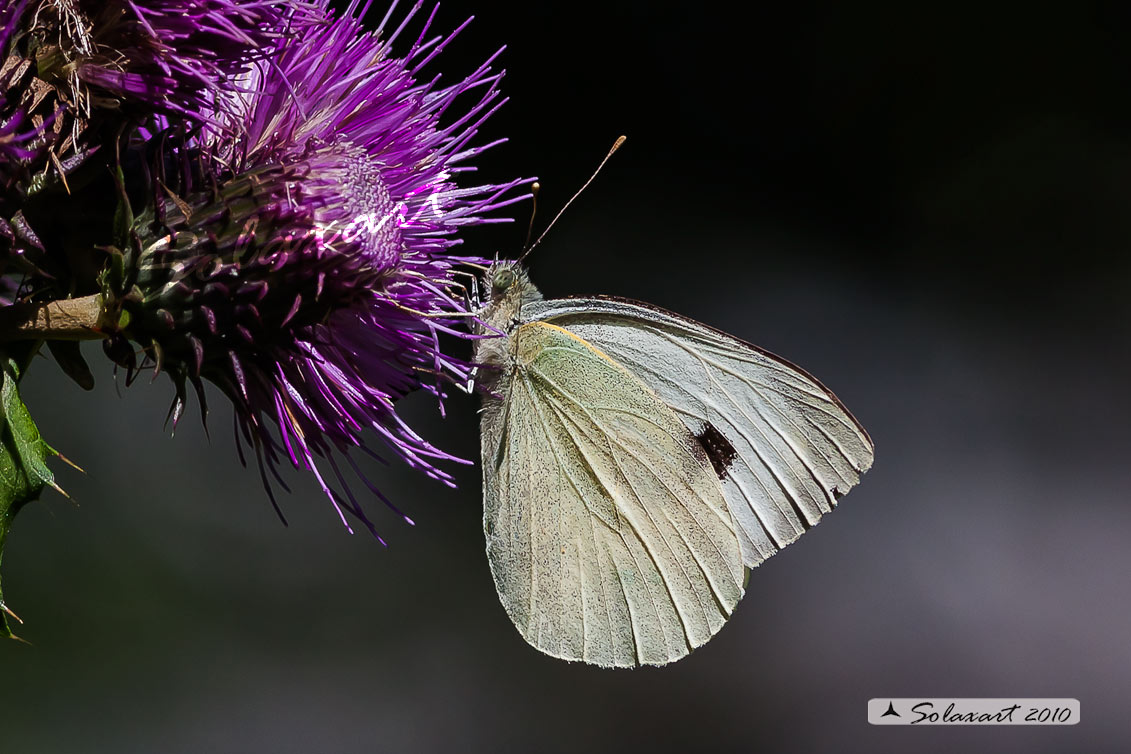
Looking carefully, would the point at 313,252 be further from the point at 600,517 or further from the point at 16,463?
the point at 600,517

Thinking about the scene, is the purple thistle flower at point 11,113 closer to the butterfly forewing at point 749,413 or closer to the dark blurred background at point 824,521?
the butterfly forewing at point 749,413

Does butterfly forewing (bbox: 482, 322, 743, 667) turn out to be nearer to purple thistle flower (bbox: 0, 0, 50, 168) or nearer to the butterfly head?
the butterfly head

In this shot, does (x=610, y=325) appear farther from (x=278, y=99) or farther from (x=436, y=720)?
(x=436, y=720)

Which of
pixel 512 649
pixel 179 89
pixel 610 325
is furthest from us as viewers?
pixel 512 649

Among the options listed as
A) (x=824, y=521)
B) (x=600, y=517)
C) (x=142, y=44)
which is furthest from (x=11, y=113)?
(x=824, y=521)

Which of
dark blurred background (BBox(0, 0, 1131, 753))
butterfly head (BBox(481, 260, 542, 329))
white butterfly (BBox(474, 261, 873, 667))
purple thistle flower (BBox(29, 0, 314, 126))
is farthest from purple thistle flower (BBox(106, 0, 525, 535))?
dark blurred background (BBox(0, 0, 1131, 753))

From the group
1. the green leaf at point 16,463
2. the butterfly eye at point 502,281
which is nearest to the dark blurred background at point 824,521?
the butterfly eye at point 502,281

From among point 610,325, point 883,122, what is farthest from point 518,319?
point 883,122
